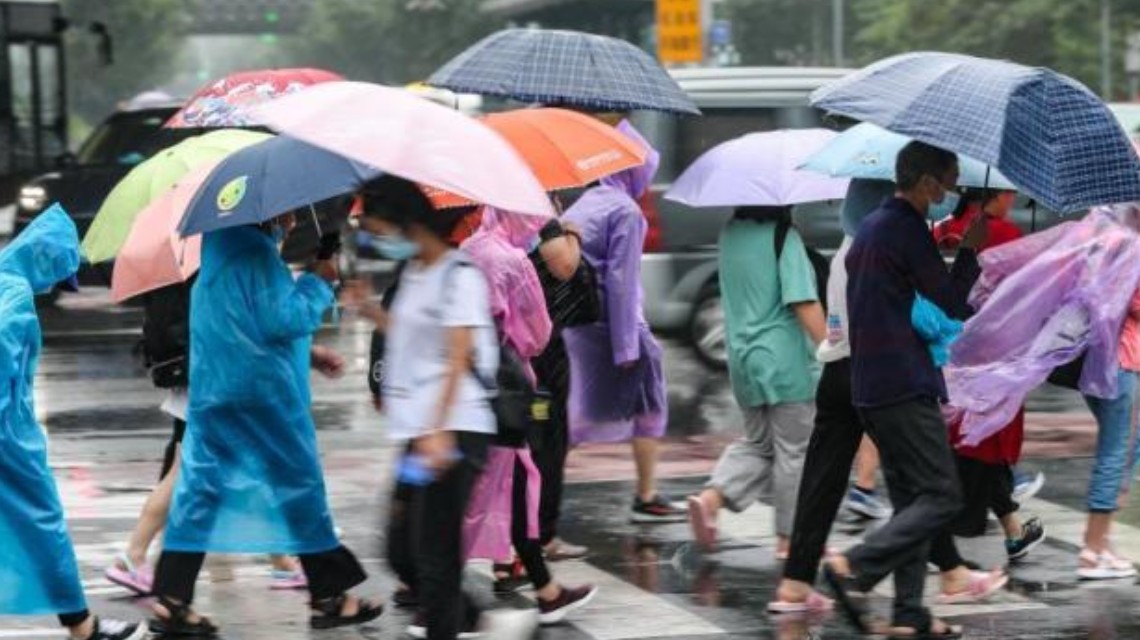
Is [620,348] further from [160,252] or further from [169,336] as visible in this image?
[160,252]

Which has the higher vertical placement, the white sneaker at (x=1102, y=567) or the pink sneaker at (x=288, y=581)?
the white sneaker at (x=1102, y=567)

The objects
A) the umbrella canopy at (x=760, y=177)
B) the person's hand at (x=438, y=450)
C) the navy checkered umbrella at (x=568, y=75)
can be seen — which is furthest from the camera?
the navy checkered umbrella at (x=568, y=75)

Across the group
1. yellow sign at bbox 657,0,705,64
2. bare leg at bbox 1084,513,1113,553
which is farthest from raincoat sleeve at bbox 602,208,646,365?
yellow sign at bbox 657,0,705,64

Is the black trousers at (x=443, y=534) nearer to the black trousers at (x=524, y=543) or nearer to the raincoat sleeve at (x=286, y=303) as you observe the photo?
the raincoat sleeve at (x=286, y=303)

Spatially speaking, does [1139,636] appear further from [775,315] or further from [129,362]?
[129,362]

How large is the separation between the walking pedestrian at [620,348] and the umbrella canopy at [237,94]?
121cm

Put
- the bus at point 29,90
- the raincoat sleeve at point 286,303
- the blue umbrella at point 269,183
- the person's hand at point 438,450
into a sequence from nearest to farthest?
the person's hand at point 438,450, the blue umbrella at point 269,183, the raincoat sleeve at point 286,303, the bus at point 29,90

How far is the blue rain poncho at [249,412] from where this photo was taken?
7.32 metres

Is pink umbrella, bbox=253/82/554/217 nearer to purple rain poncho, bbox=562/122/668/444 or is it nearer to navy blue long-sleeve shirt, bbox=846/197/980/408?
navy blue long-sleeve shirt, bbox=846/197/980/408

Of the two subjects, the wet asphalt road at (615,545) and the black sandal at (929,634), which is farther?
the wet asphalt road at (615,545)

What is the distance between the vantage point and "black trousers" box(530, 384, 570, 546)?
8.45 meters

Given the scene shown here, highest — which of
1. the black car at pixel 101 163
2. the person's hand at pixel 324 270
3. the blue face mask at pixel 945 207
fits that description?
the blue face mask at pixel 945 207

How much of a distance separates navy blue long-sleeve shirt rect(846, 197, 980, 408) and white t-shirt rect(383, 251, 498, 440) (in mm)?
1411

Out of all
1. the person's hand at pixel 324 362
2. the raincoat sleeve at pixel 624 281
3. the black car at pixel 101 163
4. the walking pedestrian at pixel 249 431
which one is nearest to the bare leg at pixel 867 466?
the raincoat sleeve at pixel 624 281
